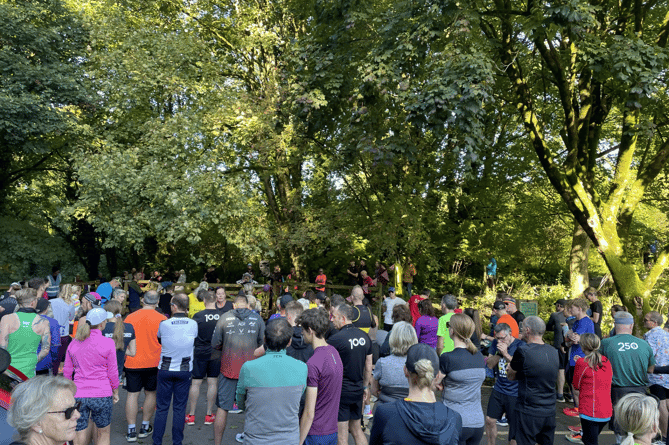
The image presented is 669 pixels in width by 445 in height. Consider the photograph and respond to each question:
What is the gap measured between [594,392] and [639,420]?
107 inches

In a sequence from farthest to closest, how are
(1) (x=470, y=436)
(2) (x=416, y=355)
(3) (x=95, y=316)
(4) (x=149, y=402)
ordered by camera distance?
(4) (x=149, y=402) < (3) (x=95, y=316) < (1) (x=470, y=436) < (2) (x=416, y=355)

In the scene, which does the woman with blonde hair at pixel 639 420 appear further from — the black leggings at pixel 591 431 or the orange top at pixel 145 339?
the orange top at pixel 145 339

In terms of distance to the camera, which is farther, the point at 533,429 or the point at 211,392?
the point at 211,392

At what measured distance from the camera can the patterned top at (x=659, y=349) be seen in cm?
666

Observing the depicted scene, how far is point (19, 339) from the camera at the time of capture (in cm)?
602

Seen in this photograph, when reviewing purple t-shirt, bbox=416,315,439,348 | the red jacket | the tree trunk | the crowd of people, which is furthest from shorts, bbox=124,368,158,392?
the tree trunk

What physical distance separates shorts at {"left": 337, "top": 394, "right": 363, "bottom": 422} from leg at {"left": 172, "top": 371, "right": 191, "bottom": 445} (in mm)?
2092

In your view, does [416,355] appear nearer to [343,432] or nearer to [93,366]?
[343,432]

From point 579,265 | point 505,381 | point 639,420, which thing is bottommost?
point 505,381

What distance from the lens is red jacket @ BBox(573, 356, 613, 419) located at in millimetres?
5562

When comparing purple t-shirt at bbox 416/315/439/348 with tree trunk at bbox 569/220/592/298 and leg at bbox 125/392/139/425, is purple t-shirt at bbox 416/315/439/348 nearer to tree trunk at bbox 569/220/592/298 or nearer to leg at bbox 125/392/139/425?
leg at bbox 125/392/139/425

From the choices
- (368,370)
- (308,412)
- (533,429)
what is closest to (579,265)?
(533,429)

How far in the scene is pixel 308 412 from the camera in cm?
432

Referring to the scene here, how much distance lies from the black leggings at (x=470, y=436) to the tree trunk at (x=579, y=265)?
13157 mm
